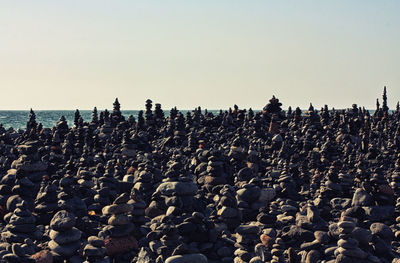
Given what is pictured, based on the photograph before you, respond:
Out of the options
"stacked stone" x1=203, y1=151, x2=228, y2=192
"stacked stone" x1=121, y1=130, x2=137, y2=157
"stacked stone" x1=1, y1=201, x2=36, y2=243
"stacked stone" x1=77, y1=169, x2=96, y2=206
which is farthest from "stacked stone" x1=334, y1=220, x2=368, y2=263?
"stacked stone" x1=121, y1=130, x2=137, y2=157

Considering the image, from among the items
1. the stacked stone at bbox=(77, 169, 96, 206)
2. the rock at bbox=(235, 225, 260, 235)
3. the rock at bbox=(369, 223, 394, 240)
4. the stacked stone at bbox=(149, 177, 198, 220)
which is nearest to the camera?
the rock at bbox=(235, 225, 260, 235)

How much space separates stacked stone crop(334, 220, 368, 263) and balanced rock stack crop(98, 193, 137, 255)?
19.5 feet

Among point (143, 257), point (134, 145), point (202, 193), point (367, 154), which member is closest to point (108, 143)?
point (134, 145)

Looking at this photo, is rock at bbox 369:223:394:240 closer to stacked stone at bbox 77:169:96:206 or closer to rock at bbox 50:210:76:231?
rock at bbox 50:210:76:231

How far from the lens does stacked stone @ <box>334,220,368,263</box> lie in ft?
39.7

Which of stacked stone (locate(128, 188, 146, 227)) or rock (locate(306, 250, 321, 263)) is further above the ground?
stacked stone (locate(128, 188, 146, 227))

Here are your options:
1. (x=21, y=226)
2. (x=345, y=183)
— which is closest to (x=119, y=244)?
(x=21, y=226)

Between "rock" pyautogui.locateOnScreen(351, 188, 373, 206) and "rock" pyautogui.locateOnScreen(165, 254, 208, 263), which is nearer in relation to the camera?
"rock" pyautogui.locateOnScreen(165, 254, 208, 263)

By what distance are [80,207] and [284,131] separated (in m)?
20.6

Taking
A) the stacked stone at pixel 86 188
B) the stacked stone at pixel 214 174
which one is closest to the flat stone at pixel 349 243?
the stacked stone at pixel 214 174

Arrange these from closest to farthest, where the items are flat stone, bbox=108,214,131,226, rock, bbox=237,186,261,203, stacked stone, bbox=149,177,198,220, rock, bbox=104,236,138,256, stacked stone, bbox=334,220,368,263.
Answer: stacked stone, bbox=334,220,368,263, rock, bbox=104,236,138,256, flat stone, bbox=108,214,131,226, stacked stone, bbox=149,177,198,220, rock, bbox=237,186,261,203

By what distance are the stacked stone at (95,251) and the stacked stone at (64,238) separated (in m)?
0.75

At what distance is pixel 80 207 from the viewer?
56.6 feet

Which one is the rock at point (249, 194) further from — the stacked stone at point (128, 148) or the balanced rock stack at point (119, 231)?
the stacked stone at point (128, 148)
